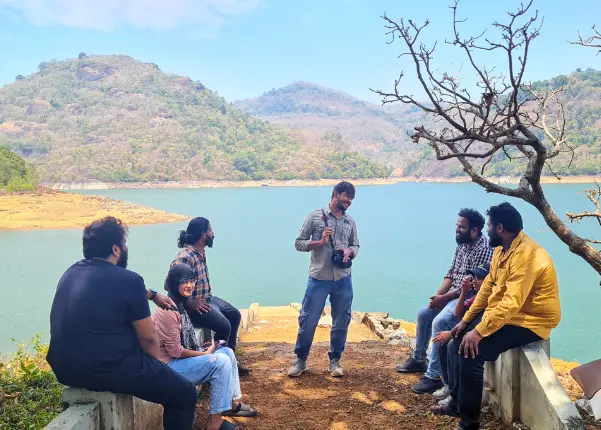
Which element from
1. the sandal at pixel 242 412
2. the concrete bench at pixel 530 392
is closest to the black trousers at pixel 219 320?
the sandal at pixel 242 412

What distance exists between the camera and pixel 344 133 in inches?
7500

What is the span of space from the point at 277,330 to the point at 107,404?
19.5 ft

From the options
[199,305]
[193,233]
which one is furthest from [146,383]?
[193,233]

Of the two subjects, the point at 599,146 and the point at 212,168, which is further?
the point at 212,168

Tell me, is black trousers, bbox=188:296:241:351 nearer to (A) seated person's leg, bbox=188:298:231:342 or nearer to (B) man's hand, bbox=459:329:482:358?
(A) seated person's leg, bbox=188:298:231:342

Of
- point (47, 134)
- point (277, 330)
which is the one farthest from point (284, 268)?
point (47, 134)

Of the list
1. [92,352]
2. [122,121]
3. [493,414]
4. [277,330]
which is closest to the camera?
[92,352]

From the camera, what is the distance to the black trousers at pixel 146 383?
228cm

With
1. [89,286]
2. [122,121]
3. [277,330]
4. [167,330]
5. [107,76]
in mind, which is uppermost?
[107,76]

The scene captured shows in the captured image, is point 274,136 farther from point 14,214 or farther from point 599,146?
point 14,214

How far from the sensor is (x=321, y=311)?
4152 millimetres

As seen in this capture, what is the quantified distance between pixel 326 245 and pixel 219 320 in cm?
100

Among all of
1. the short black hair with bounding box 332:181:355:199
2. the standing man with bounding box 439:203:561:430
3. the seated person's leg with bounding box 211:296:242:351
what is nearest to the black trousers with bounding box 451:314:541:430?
the standing man with bounding box 439:203:561:430

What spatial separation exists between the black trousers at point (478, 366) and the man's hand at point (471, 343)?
1.2 inches
